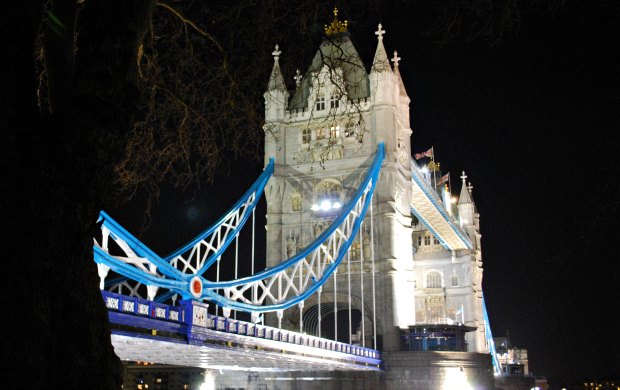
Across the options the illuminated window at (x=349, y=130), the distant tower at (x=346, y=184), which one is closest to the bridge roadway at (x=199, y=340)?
the illuminated window at (x=349, y=130)

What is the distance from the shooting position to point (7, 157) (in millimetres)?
4164

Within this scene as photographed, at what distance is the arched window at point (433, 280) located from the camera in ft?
A: 199

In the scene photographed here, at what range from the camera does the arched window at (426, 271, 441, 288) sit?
60531 millimetres

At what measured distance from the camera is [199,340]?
63.2 feet

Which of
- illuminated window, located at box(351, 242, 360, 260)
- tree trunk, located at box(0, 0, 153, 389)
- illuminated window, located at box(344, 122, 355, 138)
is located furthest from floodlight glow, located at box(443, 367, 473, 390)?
tree trunk, located at box(0, 0, 153, 389)

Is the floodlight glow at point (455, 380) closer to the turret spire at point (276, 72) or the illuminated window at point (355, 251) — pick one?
the illuminated window at point (355, 251)

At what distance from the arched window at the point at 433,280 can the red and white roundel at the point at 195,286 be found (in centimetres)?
4263

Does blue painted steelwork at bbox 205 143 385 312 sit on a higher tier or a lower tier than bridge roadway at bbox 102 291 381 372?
higher

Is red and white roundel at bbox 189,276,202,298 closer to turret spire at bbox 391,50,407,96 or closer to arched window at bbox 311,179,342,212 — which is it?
arched window at bbox 311,179,342,212

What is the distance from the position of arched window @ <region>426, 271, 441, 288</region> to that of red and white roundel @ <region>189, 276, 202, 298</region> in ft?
140

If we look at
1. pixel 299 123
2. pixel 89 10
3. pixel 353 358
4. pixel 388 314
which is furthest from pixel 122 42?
pixel 299 123

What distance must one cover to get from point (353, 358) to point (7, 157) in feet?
89.4

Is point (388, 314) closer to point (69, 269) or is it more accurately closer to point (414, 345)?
point (414, 345)

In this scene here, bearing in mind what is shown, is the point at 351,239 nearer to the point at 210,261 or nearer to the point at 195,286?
the point at 210,261
